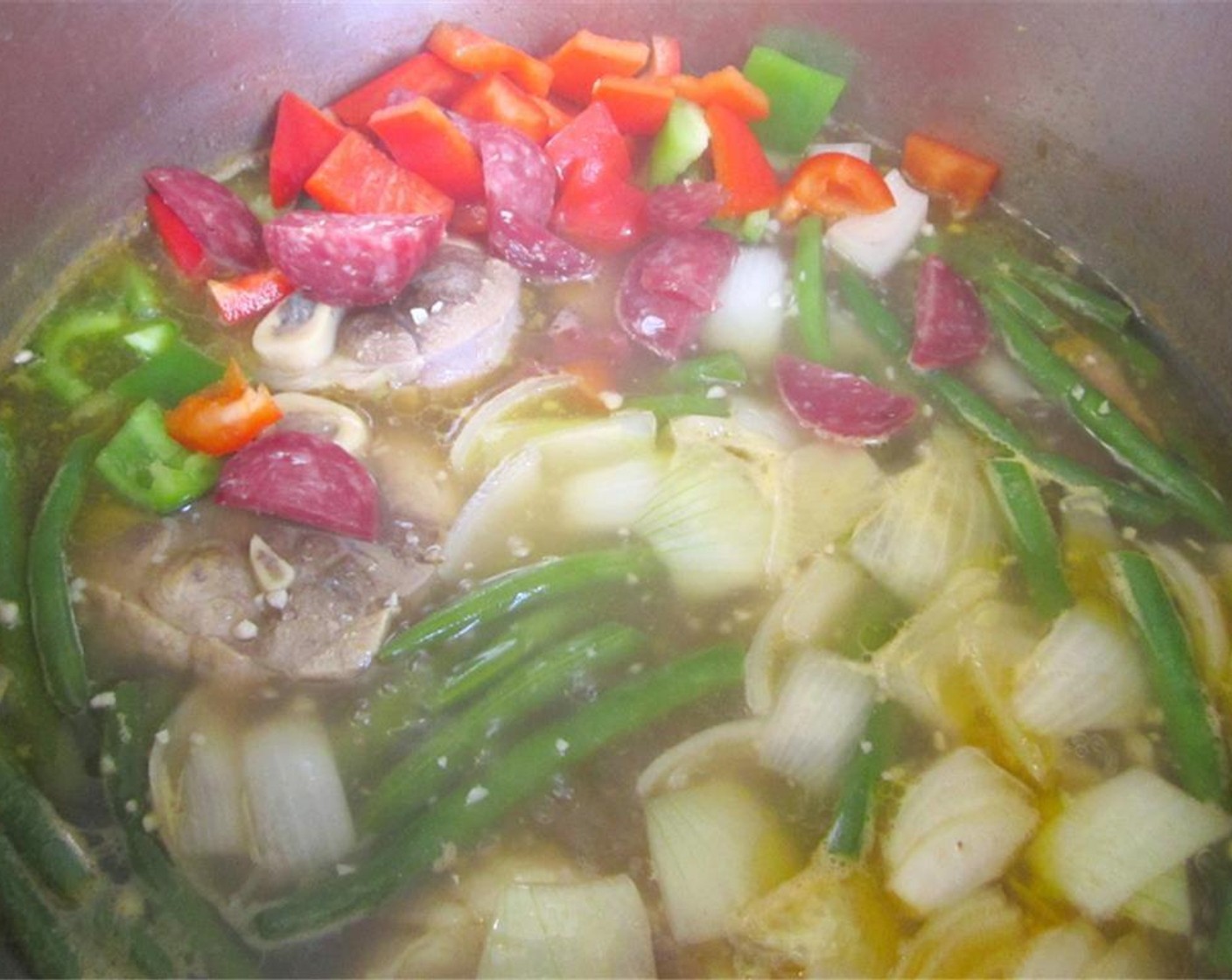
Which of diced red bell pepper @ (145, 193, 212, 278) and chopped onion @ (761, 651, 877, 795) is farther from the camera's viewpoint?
diced red bell pepper @ (145, 193, 212, 278)

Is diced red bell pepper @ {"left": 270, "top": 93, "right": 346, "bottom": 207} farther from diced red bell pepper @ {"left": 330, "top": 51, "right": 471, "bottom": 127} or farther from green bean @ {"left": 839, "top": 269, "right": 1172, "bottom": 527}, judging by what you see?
green bean @ {"left": 839, "top": 269, "right": 1172, "bottom": 527}

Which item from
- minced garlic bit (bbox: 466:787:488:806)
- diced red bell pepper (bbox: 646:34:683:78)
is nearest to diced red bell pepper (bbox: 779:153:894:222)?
diced red bell pepper (bbox: 646:34:683:78)

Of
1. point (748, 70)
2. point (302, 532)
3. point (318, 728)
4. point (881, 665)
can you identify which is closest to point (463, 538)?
point (302, 532)

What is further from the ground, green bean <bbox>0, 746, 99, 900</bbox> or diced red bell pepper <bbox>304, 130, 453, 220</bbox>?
diced red bell pepper <bbox>304, 130, 453, 220</bbox>

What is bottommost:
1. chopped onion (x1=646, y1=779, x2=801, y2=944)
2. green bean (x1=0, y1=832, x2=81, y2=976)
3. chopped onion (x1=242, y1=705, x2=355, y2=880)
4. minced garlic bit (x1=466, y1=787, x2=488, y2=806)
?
green bean (x1=0, y1=832, x2=81, y2=976)

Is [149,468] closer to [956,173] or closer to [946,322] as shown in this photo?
[946,322]

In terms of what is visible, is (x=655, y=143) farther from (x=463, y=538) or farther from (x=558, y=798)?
(x=558, y=798)

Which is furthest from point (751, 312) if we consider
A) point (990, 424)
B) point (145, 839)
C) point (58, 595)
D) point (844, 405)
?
point (145, 839)
